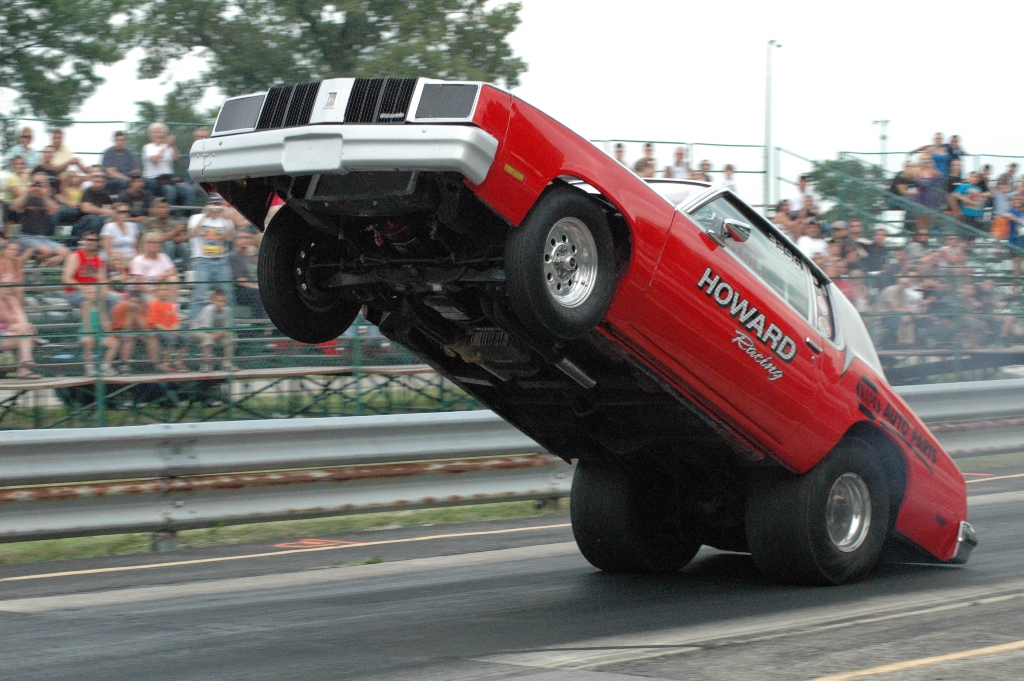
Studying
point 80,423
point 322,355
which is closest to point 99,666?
point 80,423

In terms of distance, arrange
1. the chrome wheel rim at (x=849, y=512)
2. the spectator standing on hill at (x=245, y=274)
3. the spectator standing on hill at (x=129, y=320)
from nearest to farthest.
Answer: the chrome wheel rim at (x=849, y=512) < the spectator standing on hill at (x=129, y=320) < the spectator standing on hill at (x=245, y=274)

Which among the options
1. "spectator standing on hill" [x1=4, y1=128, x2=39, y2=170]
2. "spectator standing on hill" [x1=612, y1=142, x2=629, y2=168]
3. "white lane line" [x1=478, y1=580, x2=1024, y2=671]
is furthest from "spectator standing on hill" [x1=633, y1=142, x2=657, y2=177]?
"white lane line" [x1=478, y1=580, x2=1024, y2=671]

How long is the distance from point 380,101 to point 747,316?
2374 mm

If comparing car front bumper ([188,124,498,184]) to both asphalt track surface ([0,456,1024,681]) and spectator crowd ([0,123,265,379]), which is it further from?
spectator crowd ([0,123,265,379])

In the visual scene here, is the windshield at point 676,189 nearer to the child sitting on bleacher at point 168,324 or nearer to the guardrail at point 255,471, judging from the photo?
the guardrail at point 255,471

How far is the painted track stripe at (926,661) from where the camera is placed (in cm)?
512

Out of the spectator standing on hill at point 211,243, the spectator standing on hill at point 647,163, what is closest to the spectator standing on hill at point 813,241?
the spectator standing on hill at point 647,163

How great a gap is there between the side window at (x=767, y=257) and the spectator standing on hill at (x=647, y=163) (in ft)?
32.4

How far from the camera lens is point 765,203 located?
758 inches

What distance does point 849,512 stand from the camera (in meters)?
7.57

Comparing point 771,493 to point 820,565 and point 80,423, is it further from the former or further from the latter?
point 80,423

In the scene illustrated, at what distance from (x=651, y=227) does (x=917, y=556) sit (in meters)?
3.18

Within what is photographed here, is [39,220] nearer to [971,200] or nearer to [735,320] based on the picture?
[735,320]

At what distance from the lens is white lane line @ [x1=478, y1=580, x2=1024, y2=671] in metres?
5.60
